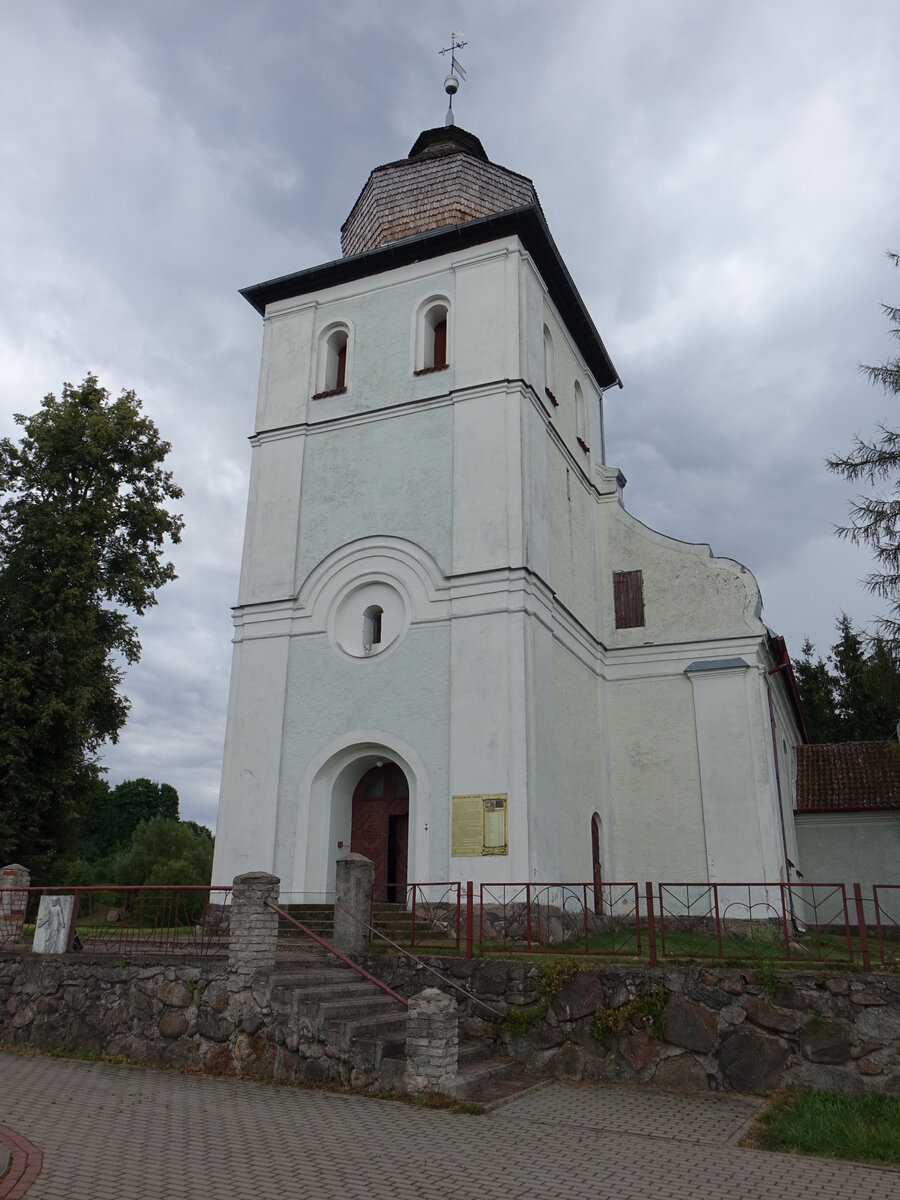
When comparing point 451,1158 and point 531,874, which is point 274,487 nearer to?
point 531,874

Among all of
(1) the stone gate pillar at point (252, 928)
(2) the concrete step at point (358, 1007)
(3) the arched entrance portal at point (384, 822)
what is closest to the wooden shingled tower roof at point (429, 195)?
(3) the arched entrance portal at point (384, 822)

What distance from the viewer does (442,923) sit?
44.4 ft

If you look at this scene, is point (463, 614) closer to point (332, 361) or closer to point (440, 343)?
point (440, 343)

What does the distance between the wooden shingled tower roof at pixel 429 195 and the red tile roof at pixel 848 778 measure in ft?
50.6

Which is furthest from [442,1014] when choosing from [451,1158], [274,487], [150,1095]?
[274,487]

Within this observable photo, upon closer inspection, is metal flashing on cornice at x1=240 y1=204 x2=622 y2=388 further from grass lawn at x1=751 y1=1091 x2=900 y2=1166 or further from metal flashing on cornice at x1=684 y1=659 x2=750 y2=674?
grass lawn at x1=751 y1=1091 x2=900 y2=1166

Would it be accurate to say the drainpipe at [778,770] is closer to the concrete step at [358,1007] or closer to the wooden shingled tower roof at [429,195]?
the concrete step at [358,1007]

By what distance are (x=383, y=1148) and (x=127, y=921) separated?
24.6ft

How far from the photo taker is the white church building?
15258 mm

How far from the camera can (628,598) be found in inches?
762

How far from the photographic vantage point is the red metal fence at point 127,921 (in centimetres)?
1120

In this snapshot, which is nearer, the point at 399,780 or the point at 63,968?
the point at 63,968

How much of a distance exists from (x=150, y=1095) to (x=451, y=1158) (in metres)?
3.39

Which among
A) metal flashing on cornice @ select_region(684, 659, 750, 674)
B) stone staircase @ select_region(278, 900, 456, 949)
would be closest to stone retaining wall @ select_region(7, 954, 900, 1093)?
stone staircase @ select_region(278, 900, 456, 949)
